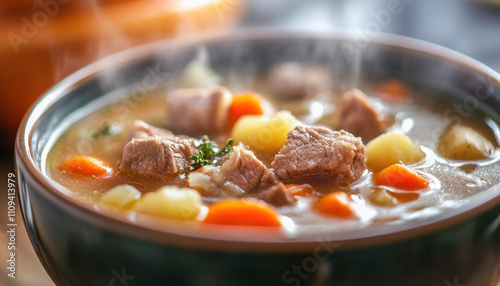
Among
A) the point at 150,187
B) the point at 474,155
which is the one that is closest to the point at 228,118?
the point at 150,187

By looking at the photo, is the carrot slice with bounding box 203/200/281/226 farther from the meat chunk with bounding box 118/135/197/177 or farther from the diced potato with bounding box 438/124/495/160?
the diced potato with bounding box 438/124/495/160

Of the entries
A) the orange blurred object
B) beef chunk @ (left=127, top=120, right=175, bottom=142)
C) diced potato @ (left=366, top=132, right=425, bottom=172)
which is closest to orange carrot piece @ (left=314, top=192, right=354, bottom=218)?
diced potato @ (left=366, top=132, right=425, bottom=172)

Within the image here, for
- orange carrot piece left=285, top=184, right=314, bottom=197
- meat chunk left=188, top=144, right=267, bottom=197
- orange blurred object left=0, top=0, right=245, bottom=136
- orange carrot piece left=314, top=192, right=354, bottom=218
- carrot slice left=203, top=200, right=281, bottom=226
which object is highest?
orange blurred object left=0, top=0, right=245, bottom=136

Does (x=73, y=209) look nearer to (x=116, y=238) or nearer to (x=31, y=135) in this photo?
(x=116, y=238)

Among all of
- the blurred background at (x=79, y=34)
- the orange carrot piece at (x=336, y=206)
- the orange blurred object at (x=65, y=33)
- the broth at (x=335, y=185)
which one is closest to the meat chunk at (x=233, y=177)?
the broth at (x=335, y=185)

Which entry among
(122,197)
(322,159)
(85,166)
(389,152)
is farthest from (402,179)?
(85,166)

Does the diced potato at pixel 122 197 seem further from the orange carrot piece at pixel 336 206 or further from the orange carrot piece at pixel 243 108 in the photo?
the orange carrot piece at pixel 243 108
